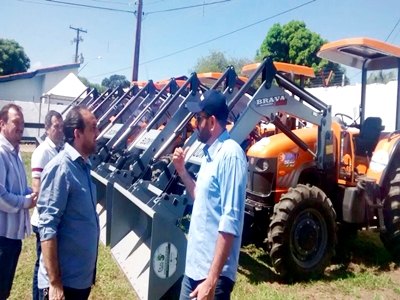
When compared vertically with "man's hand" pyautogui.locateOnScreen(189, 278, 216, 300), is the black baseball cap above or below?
above

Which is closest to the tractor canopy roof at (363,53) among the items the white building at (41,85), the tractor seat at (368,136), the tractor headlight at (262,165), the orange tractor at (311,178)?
the orange tractor at (311,178)

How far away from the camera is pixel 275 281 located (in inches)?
179

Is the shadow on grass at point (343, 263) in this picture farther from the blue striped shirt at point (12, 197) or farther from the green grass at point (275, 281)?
the blue striped shirt at point (12, 197)

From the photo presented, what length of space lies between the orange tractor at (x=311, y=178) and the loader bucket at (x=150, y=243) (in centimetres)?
123

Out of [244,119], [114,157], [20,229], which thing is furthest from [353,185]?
[20,229]

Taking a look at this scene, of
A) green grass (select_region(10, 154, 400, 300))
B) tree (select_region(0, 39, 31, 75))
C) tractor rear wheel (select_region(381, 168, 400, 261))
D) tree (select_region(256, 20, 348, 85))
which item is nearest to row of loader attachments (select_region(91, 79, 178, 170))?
green grass (select_region(10, 154, 400, 300))

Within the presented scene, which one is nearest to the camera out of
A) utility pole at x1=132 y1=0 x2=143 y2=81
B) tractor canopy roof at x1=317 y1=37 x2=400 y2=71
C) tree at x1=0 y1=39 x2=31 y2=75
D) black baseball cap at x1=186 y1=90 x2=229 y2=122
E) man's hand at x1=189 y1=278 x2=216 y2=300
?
man's hand at x1=189 y1=278 x2=216 y2=300

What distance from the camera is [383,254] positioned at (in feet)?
18.3

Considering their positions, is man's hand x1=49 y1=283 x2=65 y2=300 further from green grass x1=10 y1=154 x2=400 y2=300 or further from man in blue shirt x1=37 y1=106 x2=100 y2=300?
green grass x1=10 y1=154 x2=400 y2=300

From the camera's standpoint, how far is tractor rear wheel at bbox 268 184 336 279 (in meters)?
4.36

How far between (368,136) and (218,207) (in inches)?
158

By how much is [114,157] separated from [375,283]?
4.07m

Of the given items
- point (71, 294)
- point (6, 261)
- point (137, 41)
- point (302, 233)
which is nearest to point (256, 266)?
point (302, 233)

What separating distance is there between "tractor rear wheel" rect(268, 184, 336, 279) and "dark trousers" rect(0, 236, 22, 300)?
2541 millimetres
